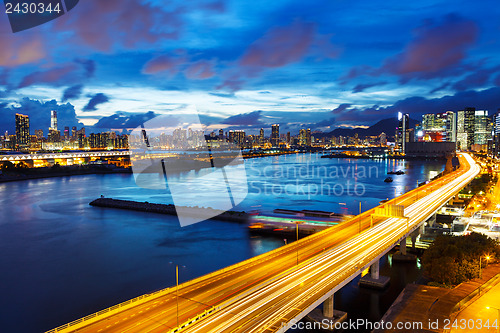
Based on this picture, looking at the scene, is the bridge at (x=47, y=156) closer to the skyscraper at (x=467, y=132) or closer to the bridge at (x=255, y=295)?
the bridge at (x=255, y=295)

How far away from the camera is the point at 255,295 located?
18.3 feet

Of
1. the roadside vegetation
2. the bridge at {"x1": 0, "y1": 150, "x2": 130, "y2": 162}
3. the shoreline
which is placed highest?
the bridge at {"x1": 0, "y1": 150, "x2": 130, "y2": 162}

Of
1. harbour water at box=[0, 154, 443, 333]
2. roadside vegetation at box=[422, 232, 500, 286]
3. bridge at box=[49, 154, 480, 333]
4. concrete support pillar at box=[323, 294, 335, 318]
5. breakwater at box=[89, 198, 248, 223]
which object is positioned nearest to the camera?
bridge at box=[49, 154, 480, 333]

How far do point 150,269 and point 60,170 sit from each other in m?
37.7

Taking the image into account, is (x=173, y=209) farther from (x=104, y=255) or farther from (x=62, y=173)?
(x=62, y=173)

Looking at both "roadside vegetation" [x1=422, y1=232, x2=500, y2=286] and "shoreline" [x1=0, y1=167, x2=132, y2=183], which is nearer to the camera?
"roadside vegetation" [x1=422, y1=232, x2=500, y2=286]

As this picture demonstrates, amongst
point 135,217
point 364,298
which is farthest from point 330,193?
point 364,298

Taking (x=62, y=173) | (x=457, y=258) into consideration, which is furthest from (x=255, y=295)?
(x=62, y=173)

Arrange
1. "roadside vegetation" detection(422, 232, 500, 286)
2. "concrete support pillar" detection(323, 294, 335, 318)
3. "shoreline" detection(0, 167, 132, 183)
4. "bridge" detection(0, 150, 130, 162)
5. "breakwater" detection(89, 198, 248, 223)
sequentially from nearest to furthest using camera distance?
"concrete support pillar" detection(323, 294, 335, 318)
"roadside vegetation" detection(422, 232, 500, 286)
"breakwater" detection(89, 198, 248, 223)
"shoreline" detection(0, 167, 132, 183)
"bridge" detection(0, 150, 130, 162)

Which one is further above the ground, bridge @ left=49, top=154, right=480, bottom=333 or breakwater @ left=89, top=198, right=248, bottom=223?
bridge @ left=49, top=154, right=480, bottom=333

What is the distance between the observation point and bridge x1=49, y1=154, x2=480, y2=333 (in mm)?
4696

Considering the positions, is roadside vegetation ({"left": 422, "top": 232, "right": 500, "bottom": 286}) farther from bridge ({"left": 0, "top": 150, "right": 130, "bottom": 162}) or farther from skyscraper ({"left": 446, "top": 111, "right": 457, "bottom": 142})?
skyscraper ({"left": 446, "top": 111, "right": 457, "bottom": 142})

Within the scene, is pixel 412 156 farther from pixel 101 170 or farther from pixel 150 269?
pixel 150 269

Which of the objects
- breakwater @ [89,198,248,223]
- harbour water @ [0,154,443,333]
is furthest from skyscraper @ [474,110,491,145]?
breakwater @ [89,198,248,223]
